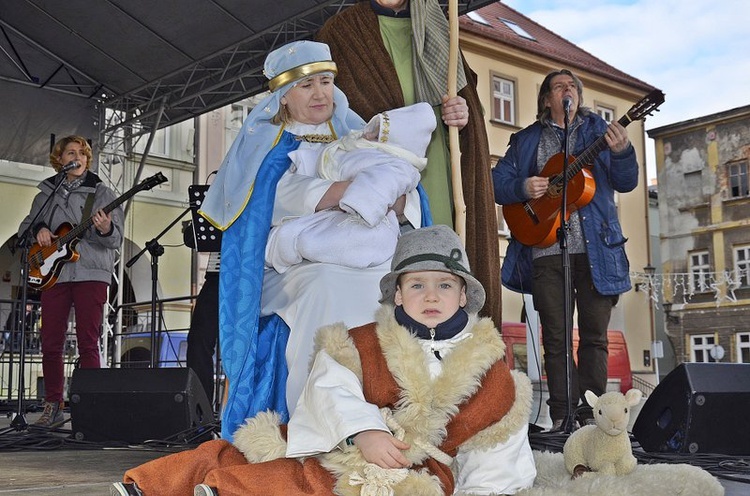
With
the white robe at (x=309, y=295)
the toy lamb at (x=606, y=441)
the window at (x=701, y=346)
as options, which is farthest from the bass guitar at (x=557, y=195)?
the window at (x=701, y=346)

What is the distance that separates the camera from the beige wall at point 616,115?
2081cm

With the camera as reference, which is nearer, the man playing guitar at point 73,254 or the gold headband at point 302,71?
the gold headband at point 302,71

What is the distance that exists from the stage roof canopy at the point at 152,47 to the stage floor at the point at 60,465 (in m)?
4.14

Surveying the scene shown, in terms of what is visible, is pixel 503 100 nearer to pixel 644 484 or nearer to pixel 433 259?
pixel 644 484

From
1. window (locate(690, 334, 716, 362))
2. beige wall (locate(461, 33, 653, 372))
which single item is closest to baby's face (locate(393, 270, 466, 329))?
beige wall (locate(461, 33, 653, 372))

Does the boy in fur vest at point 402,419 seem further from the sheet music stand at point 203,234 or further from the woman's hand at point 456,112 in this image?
the sheet music stand at point 203,234

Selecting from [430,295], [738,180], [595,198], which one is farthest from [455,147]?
[738,180]

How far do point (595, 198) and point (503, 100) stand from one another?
17349mm

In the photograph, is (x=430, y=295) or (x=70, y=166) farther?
(x=70, y=166)

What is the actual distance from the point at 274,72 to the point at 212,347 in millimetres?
2241

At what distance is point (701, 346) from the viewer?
90.7 ft

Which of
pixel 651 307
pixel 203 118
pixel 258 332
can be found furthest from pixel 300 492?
pixel 651 307

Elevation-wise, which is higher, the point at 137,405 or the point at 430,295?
the point at 430,295

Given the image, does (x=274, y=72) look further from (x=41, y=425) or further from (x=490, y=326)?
(x=41, y=425)
